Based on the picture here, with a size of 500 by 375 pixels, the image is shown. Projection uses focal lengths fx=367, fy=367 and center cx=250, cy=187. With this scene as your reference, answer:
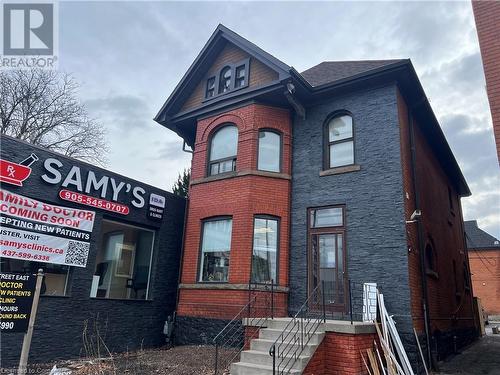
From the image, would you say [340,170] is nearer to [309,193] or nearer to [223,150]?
[309,193]

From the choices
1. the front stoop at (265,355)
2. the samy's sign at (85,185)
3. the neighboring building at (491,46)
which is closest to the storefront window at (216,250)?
the samy's sign at (85,185)

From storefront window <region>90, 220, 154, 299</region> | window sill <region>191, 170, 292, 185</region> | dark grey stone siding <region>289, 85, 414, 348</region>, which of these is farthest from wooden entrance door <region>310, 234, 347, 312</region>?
storefront window <region>90, 220, 154, 299</region>

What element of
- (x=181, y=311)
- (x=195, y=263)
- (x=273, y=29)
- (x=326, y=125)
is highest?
(x=273, y=29)

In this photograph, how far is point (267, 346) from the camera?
7.25 meters

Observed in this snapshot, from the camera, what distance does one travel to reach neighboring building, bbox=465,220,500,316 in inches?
1277

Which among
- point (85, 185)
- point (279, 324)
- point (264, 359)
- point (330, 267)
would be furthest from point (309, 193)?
point (85, 185)

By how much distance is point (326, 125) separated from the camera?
429 inches

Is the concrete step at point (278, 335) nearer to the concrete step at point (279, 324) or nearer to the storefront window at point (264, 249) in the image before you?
the concrete step at point (279, 324)

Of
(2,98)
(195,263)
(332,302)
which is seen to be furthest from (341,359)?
(2,98)

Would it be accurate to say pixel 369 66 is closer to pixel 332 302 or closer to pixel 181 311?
pixel 332 302

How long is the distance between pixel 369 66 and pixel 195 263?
310 inches

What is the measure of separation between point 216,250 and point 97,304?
3376 mm

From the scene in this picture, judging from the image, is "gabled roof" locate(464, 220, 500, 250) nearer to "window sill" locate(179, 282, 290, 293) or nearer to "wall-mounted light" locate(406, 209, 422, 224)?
"wall-mounted light" locate(406, 209, 422, 224)

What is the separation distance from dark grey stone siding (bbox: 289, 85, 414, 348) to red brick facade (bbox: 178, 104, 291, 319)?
0.35 metres
